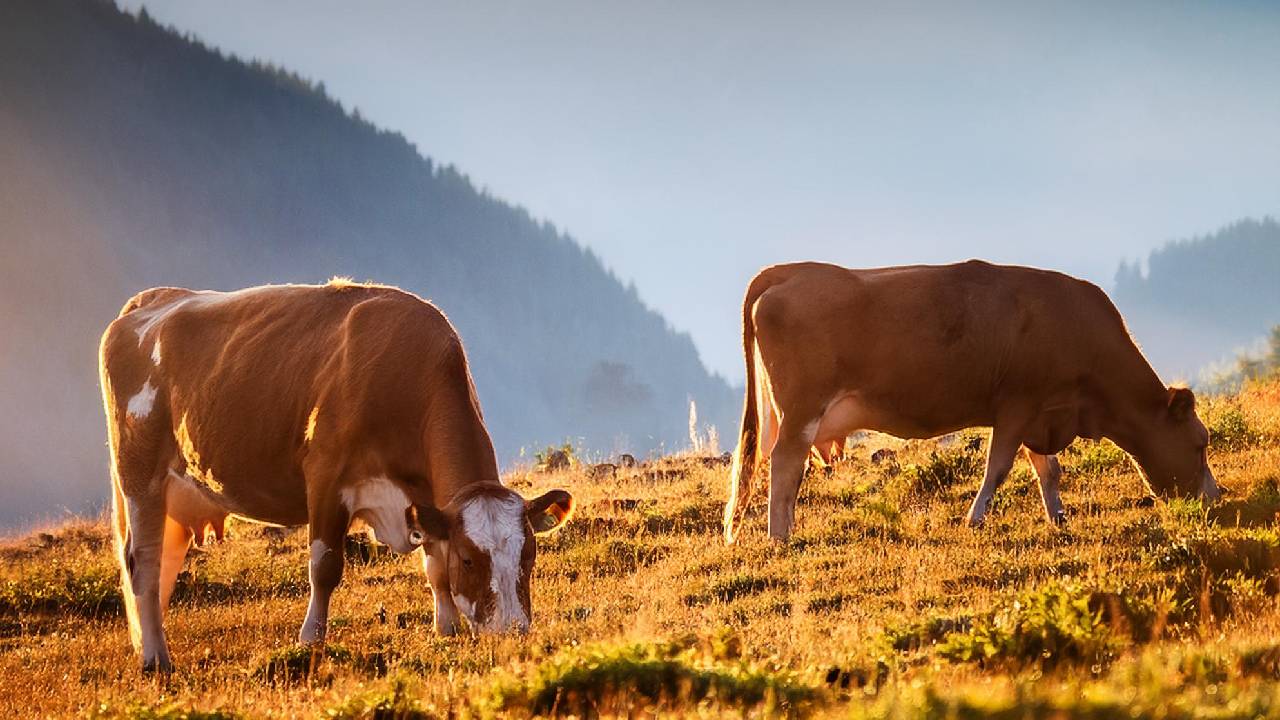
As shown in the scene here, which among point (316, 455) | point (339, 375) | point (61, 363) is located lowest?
point (316, 455)

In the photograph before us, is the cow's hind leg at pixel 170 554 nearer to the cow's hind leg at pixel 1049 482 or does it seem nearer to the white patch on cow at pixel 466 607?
the white patch on cow at pixel 466 607

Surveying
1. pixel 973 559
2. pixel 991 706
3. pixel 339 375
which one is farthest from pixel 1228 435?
pixel 991 706

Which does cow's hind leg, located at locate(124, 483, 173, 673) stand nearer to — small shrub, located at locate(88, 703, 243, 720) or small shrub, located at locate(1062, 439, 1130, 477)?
small shrub, located at locate(88, 703, 243, 720)

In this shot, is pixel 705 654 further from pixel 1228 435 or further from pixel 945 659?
pixel 1228 435

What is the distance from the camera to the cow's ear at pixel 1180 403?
1373 centimetres

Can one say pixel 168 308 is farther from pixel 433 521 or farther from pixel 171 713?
pixel 171 713

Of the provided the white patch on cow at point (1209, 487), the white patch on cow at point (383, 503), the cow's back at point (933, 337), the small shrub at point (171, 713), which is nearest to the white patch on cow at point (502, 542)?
the white patch on cow at point (383, 503)

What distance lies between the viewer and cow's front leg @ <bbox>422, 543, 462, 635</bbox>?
9.17 m

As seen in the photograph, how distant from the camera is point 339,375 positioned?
9.91m

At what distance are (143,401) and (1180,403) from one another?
35.0ft

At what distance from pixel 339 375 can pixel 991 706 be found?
20.7 feet

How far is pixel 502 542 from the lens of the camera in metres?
8.66

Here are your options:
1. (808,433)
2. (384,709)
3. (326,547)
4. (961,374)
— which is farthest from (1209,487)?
(384,709)

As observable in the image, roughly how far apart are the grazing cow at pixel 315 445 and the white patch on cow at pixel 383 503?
13 mm
